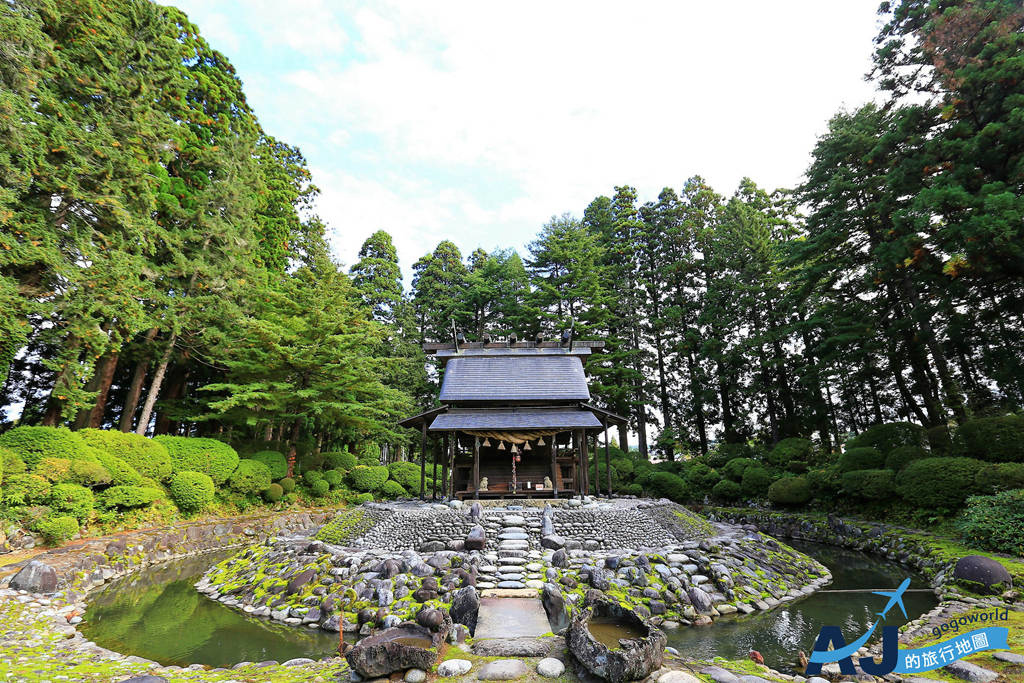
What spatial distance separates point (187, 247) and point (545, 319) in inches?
613

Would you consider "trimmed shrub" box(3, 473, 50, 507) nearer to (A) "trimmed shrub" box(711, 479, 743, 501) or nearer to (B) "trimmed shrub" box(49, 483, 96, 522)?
(B) "trimmed shrub" box(49, 483, 96, 522)

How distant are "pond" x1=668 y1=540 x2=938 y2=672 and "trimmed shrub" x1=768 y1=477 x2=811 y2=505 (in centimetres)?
533

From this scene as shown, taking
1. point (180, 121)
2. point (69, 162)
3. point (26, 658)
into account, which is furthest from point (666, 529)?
point (180, 121)

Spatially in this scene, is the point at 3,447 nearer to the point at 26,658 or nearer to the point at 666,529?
the point at 26,658

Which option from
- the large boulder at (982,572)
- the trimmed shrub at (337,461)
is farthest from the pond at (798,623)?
the trimmed shrub at (337,461)

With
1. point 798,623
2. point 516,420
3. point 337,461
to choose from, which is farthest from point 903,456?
point 337,461

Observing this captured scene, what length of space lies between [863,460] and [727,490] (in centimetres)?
517

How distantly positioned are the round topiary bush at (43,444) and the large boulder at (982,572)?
16286mm

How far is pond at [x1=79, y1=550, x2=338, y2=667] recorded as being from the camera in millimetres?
5680

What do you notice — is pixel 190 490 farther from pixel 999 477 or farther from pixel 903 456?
pixel 903 456

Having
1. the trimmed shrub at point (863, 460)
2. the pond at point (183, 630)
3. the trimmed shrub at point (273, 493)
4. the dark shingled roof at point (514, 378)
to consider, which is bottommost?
the pond at point (183, 630)

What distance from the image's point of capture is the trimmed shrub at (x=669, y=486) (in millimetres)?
17344

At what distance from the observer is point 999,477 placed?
9102 millimetres

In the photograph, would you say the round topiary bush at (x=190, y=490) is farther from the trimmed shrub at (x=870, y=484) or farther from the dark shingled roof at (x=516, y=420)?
the trimmed shrub at (x=870, y=484)
